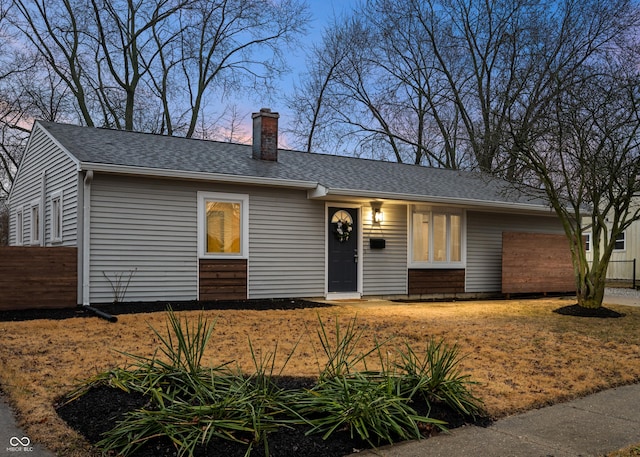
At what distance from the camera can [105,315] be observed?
816cm

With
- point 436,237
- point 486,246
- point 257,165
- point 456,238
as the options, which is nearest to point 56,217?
point 257,165

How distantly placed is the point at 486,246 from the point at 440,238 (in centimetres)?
154

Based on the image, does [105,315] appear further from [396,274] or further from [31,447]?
[396,274]

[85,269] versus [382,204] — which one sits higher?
[382,204]

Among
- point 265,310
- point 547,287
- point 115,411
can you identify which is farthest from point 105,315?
point 547,287

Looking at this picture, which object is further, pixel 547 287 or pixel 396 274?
pixel 547 287

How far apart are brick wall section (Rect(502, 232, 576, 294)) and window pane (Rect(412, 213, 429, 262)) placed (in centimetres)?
209

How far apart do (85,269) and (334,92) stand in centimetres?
1989

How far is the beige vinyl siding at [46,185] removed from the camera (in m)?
10.1

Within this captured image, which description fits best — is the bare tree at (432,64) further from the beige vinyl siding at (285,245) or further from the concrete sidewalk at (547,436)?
the concrete sidewalk at (547,436)

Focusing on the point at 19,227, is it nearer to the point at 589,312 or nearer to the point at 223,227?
the point at 223,227

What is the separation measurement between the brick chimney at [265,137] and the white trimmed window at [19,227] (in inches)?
267

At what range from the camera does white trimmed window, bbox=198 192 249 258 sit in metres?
10.7

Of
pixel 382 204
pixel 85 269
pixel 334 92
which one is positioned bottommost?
pixel 85 269
